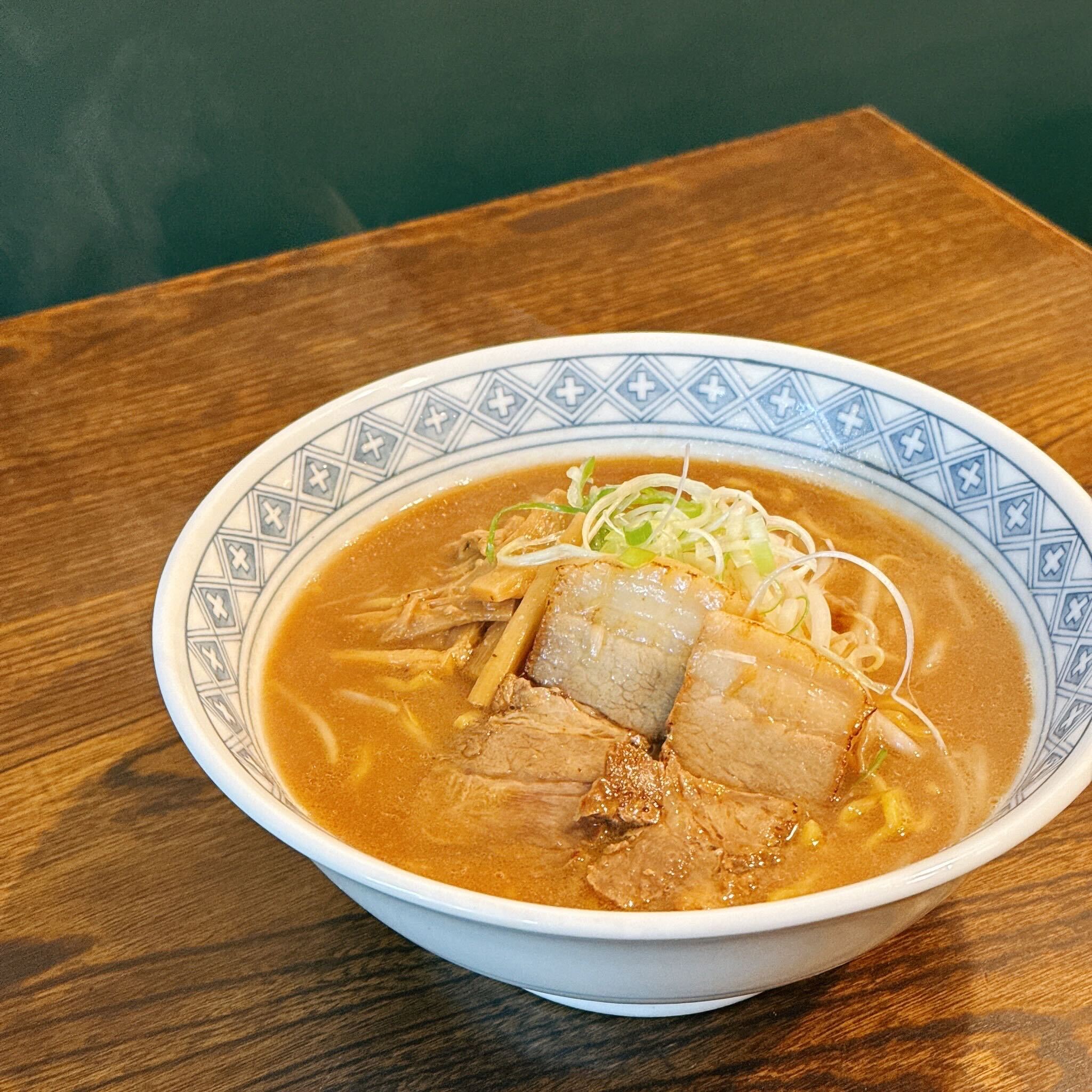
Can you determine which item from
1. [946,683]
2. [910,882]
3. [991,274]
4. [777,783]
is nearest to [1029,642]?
[946,683]

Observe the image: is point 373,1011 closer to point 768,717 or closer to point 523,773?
point 523,773

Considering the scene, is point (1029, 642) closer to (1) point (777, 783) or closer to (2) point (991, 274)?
(1) point (777, 783)

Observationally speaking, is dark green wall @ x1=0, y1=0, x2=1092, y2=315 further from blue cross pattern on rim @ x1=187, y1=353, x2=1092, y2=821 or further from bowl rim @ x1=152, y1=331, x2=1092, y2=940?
bowl rim @ x1=152, y1=331, x2=1092, y2=940

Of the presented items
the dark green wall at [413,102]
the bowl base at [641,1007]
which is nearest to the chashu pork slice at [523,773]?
the bowl base at [641,1007]

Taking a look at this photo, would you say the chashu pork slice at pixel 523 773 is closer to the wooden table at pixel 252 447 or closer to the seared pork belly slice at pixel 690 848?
the seared pork belly slice at pixel 690 848

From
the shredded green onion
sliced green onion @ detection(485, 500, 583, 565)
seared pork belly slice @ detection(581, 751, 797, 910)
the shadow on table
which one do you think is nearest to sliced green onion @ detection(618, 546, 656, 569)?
the shredded green onion

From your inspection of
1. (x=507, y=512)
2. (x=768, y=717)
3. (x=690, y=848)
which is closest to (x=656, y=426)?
(x=507, y=512)
